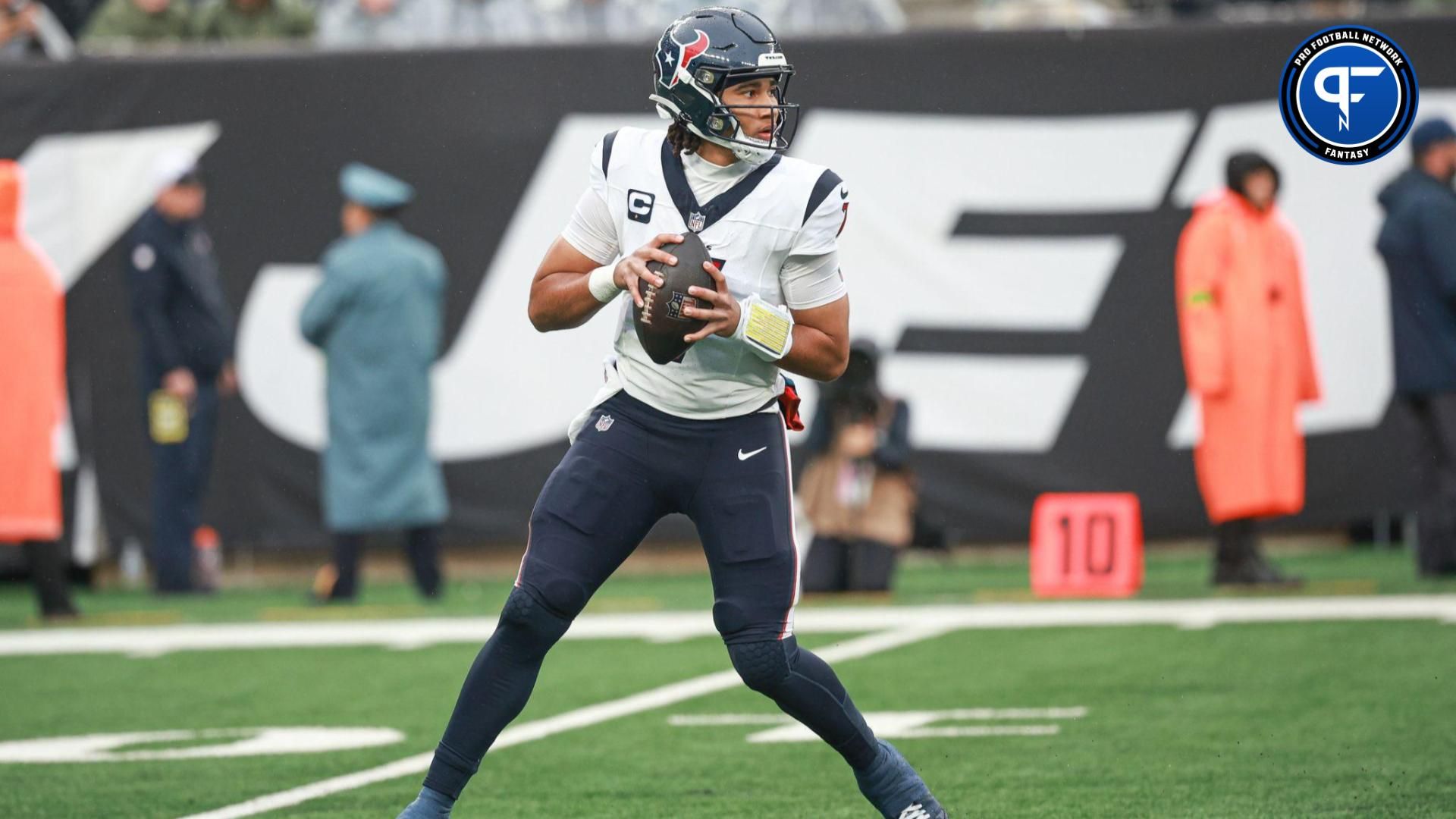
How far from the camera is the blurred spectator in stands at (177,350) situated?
12.2 metres

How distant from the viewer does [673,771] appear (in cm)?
625

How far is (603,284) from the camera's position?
491 cm

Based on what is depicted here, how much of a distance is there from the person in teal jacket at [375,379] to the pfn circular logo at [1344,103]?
5.54 metres

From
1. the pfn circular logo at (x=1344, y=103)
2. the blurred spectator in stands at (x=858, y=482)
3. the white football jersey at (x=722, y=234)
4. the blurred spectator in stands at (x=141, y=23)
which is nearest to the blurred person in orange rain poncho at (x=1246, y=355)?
the blurred spectator in stands at (x=858, y=482)

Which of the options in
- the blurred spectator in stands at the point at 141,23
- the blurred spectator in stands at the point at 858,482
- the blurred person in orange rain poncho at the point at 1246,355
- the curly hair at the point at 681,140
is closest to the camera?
the curly hair at the point at 681,140

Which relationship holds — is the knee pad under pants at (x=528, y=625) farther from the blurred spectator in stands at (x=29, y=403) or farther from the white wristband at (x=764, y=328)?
the blurred spectator in stands at (x=29, y=403)

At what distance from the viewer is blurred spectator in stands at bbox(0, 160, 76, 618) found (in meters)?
10.9

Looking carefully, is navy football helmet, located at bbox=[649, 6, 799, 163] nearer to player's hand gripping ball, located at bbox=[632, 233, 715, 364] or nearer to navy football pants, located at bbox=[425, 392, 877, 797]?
player's hand gripping ball, located at bbox=[632, 233, 715, 364]

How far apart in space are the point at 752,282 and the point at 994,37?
8169 mm

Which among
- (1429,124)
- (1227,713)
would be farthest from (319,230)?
(1227,713)

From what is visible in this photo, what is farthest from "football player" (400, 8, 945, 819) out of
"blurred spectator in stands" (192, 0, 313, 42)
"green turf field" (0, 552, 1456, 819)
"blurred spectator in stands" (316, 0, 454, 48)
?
"blurred spectator in stands" (192, 0, 313, 42)

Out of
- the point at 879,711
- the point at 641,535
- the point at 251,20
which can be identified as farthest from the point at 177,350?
the point at 641,535

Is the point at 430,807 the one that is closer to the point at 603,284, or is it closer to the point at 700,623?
the point at 603,284

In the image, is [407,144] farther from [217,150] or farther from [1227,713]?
[1227,713]
